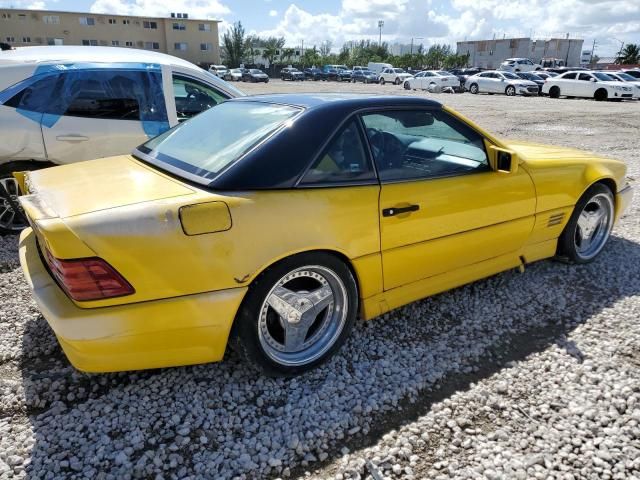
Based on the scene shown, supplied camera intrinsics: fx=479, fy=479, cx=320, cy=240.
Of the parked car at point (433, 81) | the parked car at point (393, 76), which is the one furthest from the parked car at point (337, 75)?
the parked car at point (433, 81)

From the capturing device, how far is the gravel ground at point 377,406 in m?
2.06

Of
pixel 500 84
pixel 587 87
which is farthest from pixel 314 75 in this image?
pixel 587 87

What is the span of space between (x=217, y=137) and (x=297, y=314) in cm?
112

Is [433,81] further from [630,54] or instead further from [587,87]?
[630,54]

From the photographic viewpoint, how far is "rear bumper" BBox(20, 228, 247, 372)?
2.07m

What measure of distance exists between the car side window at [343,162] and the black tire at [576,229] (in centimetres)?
208

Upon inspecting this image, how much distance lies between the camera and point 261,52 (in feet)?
265

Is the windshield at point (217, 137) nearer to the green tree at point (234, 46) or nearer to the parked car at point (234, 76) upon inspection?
the parked car at point (234, 76)

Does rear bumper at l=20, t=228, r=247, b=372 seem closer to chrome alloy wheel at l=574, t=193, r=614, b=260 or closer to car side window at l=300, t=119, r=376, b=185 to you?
car side window at l=300, t=119, r=376, b=185

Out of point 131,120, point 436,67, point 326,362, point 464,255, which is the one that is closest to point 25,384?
point 326,362

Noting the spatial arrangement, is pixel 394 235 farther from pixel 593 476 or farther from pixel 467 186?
pixel 593 476

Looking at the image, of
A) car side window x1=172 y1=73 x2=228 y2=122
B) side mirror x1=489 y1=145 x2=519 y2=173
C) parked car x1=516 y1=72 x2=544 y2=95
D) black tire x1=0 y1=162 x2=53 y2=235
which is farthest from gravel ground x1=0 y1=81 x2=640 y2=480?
parked car x1=516 y1=72 x2=544 y2=95

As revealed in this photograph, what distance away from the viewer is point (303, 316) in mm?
2570

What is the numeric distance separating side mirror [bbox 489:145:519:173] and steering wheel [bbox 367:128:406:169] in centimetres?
62
